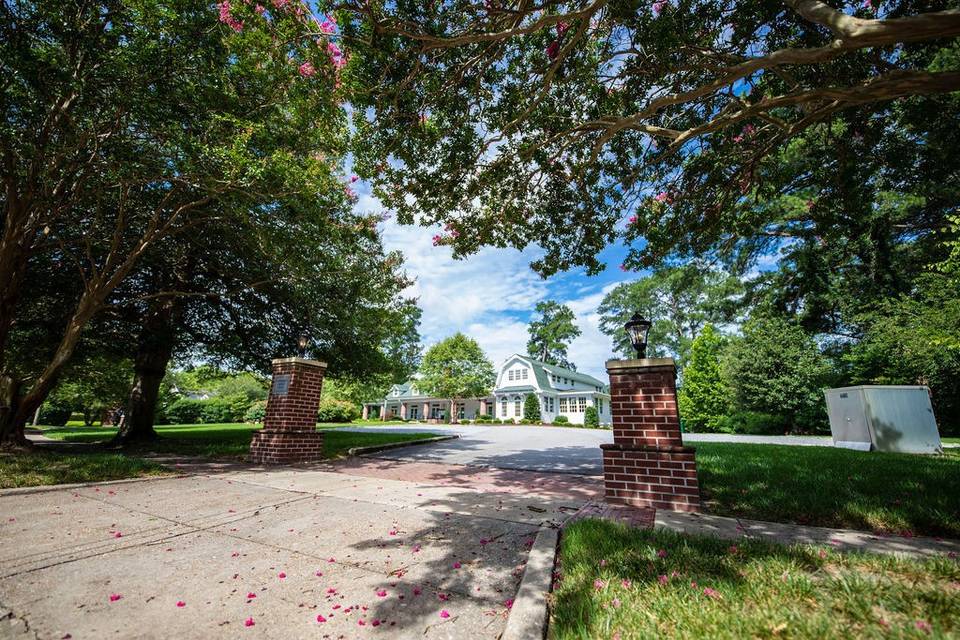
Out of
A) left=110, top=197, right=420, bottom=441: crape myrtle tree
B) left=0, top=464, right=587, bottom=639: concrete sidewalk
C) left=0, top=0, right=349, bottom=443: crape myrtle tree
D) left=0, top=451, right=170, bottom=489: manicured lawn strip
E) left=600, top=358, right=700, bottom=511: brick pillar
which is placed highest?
left=0, top=0, right=349, bottom=443: crape myrtle tree

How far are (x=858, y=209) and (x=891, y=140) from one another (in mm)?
1118

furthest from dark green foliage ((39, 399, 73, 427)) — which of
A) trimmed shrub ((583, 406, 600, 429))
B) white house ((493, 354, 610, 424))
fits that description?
trimmed shrub ((583, 406, 600, 429))

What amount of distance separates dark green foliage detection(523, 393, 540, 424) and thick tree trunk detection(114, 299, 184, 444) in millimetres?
27421

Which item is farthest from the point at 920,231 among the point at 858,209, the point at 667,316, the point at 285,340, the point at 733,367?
the point at 285,340

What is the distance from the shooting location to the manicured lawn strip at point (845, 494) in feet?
12.0

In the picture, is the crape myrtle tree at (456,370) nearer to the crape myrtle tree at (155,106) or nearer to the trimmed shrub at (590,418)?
the trimmed shrub at (590,418)

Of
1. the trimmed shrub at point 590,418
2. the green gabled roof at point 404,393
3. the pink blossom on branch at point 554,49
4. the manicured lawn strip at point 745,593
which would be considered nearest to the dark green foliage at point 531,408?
the trimmed shrub at point 590,418

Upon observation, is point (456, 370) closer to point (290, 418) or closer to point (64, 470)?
point (290, 418)

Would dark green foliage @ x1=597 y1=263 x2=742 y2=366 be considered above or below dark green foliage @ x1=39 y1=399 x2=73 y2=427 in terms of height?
above

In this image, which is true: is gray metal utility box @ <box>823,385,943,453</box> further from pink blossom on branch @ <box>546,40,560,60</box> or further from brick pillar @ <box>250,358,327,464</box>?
brick pillar @ <box>250,358,327,464</box>

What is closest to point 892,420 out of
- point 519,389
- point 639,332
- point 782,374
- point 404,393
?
point 639,332

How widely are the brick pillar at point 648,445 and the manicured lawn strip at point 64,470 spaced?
7.63 m

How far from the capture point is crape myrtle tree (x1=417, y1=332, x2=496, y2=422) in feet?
125

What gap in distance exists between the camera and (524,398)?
1470 inches
